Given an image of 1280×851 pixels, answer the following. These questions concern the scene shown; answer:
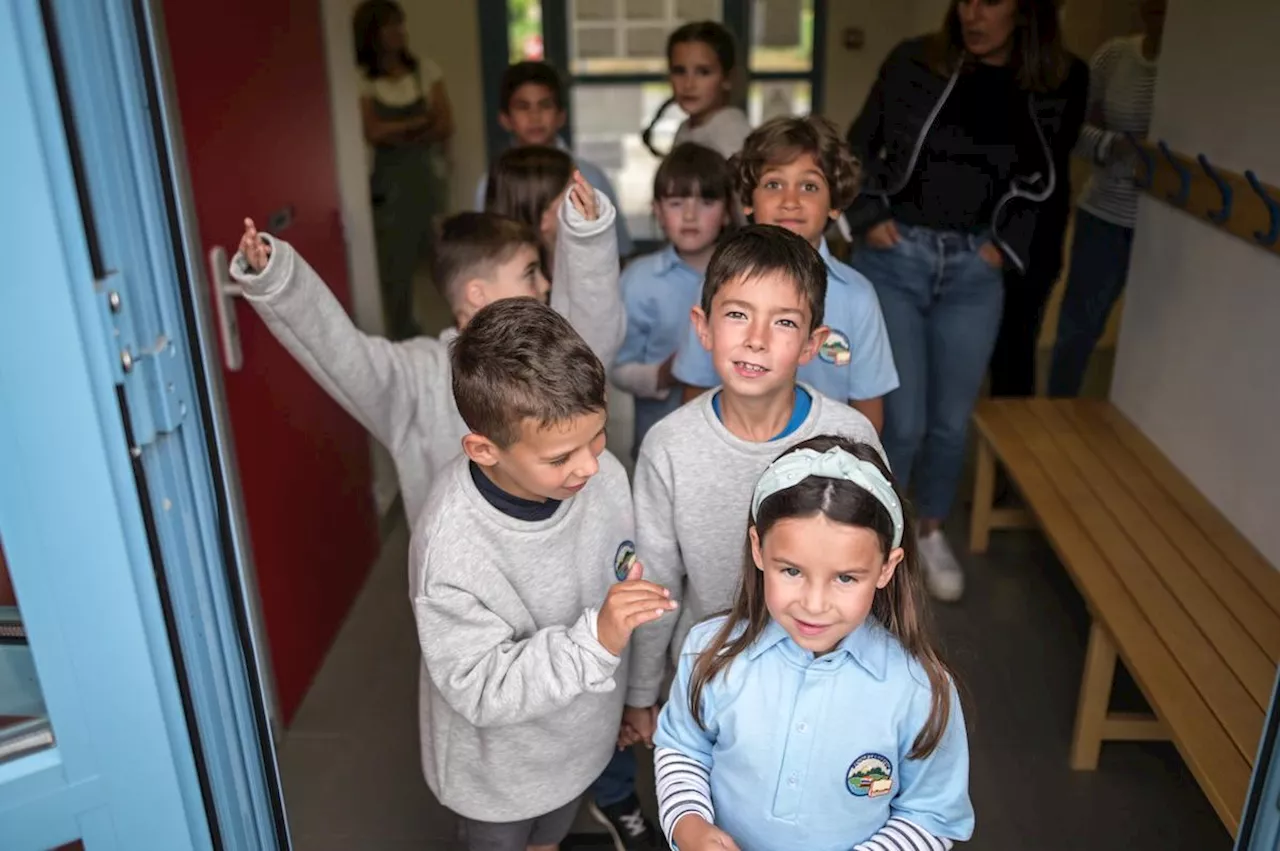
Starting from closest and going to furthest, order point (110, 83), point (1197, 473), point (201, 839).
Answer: point (110, 83) < point (201, 839) < point (1197, 473)

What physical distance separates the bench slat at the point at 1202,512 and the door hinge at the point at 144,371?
2.18 meters

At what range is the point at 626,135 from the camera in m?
6.79

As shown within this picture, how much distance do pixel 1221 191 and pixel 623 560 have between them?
1784mm

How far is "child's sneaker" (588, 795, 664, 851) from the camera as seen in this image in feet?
7.36

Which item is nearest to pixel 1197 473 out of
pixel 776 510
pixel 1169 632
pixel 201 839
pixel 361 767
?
pixel 1169 632

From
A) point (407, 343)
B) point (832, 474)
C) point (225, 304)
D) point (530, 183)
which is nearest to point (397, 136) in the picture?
point (530, 183)

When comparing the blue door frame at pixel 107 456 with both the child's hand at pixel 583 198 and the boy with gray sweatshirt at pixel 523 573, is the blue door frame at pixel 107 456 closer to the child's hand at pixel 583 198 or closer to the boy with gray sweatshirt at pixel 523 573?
the boy with gray sweatshirt at pixel 523 573

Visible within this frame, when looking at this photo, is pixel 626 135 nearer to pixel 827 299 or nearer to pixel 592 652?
pixel 827 299

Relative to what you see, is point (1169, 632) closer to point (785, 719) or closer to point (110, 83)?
point (785, 719)

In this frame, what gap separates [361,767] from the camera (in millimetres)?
2547

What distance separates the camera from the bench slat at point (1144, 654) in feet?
6.16

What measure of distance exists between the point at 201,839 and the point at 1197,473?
250 centimetres

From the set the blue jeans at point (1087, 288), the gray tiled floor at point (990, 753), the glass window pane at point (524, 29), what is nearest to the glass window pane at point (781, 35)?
the glass window pane at point (524, 29)

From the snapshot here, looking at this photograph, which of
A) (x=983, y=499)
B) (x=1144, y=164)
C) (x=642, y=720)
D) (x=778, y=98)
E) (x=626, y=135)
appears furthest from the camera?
(x=626, y=135)
